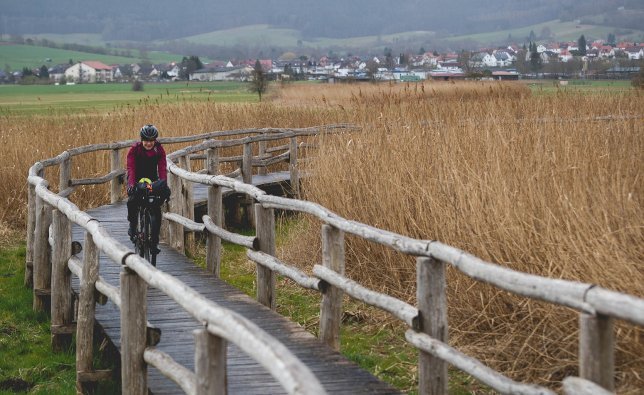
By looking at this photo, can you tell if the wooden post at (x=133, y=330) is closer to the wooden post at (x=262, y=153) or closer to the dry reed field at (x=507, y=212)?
the dry reed field at (x=507, y=212)

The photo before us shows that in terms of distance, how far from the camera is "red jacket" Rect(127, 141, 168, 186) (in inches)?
417

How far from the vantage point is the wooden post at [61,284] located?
31.6 feet

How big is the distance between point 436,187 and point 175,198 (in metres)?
3.93

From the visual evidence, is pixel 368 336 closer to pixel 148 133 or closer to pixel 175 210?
pixel 148 133

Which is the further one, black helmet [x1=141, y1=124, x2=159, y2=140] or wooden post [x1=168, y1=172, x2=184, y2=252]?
wooden post [x1=168, y1=172, x2=184, y2=252]

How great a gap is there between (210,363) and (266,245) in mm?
4193

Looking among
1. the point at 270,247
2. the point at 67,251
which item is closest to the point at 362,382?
the point at 270,247

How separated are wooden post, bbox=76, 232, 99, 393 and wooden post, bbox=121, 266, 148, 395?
1582 millimetres

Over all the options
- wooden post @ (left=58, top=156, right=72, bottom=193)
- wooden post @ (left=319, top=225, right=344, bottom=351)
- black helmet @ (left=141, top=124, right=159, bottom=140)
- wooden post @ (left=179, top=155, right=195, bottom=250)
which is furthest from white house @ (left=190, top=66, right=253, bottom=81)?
wooden post @ (left=319, top=225, right=344, bottom=351)

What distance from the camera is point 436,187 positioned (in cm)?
1049

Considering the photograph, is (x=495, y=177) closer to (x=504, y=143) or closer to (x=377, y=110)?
(x=504, y=143)

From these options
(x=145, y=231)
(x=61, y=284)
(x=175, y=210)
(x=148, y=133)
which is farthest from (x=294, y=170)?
(x=61, y=284)

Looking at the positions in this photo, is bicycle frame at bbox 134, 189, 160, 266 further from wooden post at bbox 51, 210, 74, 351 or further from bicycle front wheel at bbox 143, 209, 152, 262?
wooden post at bbox 51, 210, 74, 351

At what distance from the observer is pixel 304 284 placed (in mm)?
8422
